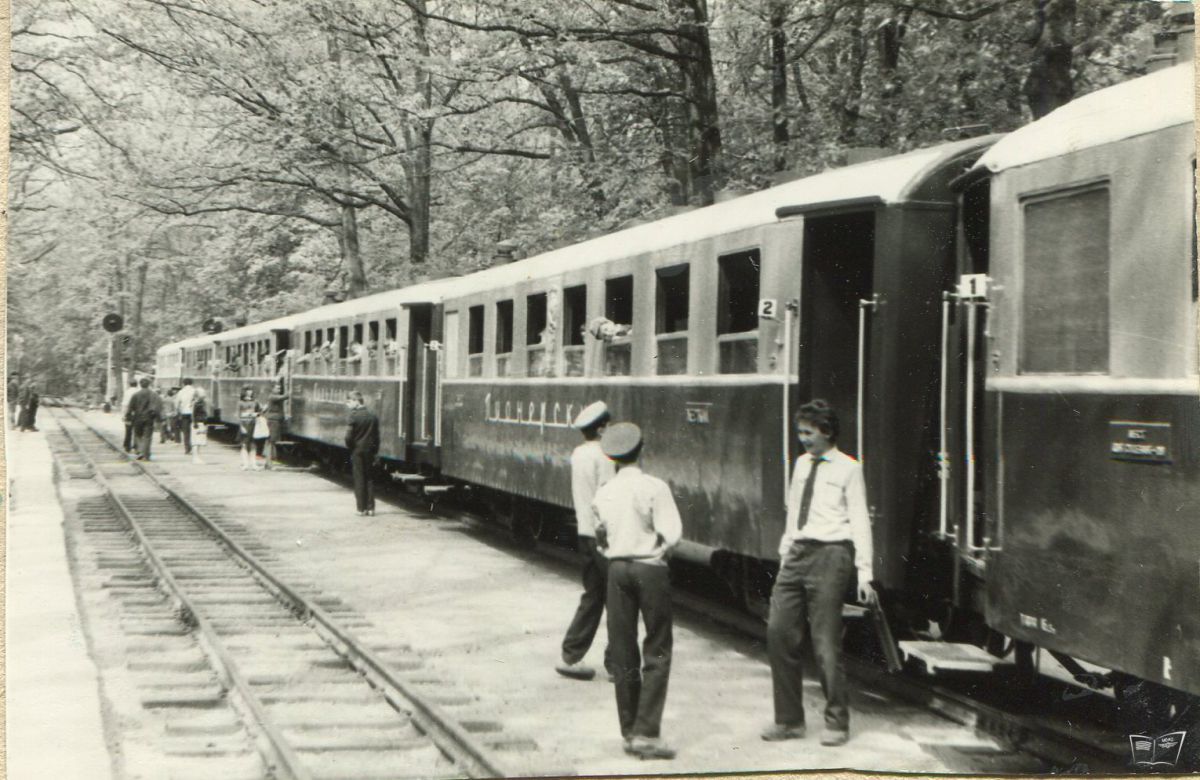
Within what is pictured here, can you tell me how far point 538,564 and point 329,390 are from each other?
10401 millimetres

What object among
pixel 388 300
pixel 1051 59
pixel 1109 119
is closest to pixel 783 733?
pixel 1109 119

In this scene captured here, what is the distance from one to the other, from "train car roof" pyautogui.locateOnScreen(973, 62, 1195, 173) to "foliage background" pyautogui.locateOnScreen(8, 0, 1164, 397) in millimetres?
1037

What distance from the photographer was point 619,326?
31.0ft

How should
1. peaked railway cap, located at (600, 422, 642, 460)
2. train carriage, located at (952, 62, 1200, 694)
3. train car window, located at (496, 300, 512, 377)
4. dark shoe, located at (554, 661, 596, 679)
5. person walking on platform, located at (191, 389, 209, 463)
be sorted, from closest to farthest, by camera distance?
train carriage, located at (952, 62, 1200, 694)
peaked railway cap, located at (600, 422, 642, 460)
dark shoe, located at (554, 661, 596, 679)
train car window, located at (496, 300, 512, 377)
person walking on platform, located at (191, 389, 209, 463)

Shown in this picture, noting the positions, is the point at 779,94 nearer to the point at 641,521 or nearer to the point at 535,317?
the point at 535,317

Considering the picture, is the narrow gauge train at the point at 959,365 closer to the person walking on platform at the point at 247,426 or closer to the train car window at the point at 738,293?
the train car window at the point at 738,293

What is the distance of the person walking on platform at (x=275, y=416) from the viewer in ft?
75.6

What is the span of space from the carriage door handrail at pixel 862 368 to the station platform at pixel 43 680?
389cm

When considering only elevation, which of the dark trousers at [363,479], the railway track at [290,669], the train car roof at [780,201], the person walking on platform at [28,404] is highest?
the train car roof at [780,201]

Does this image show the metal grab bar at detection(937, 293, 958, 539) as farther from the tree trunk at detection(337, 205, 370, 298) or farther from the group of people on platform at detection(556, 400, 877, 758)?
the tree trunk at detection(337, 205, 370, 298)

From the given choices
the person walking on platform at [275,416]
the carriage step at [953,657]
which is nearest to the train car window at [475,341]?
the carriage step at [953,657]

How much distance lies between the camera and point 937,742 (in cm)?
604

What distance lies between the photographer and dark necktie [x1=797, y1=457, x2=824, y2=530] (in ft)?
19.7

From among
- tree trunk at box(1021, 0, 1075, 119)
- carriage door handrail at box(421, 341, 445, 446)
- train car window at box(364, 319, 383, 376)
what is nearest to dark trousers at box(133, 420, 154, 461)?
train car window at box(364, 319, 383, 376)
